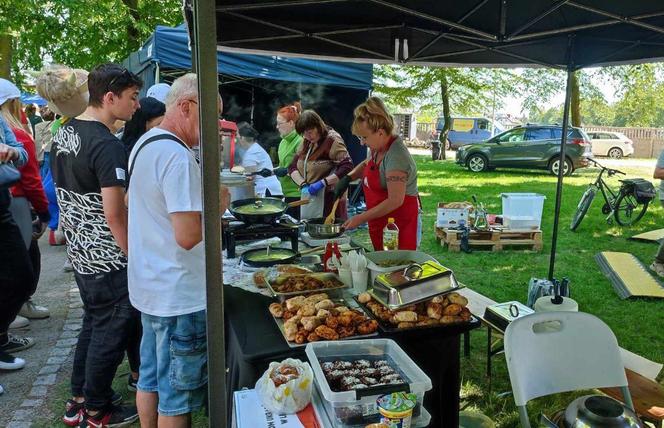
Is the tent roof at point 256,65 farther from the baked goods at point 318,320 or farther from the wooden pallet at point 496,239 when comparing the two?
the baked goods at point 318,320

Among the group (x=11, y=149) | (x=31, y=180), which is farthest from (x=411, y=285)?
(x=31, y=180)

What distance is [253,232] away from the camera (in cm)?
284

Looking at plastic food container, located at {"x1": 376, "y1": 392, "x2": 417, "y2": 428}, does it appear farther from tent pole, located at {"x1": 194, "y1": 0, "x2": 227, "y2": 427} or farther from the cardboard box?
the cardboard box

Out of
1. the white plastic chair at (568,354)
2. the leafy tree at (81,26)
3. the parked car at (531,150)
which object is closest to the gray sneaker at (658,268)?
the white plastic chair at (568,354)

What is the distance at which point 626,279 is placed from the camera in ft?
17.1

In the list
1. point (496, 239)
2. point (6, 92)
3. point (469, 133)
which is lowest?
point (496, 239)

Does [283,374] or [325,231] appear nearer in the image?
[283,374]

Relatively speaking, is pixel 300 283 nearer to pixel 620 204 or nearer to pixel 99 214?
pixel 99 214

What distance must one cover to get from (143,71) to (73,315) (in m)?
4.49

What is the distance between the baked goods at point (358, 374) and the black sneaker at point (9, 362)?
9.20 ft

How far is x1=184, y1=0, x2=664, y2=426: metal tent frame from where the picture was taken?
303 cm

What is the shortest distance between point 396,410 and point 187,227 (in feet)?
3.23

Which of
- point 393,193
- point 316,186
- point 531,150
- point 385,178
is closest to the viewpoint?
point 393,193

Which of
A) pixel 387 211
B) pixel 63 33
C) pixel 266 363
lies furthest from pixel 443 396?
pixel 63 33
